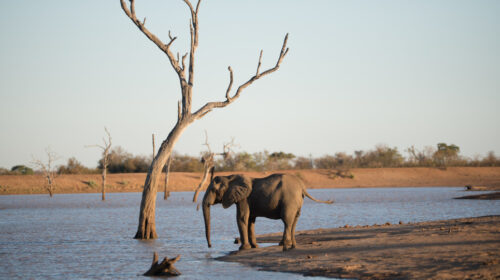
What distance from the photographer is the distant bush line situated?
74125 millimetres

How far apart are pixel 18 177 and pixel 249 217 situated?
174ft

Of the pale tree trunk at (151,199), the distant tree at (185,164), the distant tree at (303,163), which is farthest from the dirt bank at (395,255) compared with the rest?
the distant tree at (303,163)

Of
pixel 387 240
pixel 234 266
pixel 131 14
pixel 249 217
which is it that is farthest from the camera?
pixel 131 14

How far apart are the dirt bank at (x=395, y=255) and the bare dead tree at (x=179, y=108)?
17.2 ft

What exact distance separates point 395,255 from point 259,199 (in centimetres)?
382

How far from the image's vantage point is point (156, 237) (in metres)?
18.6

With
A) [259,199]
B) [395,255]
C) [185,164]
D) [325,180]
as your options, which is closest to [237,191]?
[259,199]

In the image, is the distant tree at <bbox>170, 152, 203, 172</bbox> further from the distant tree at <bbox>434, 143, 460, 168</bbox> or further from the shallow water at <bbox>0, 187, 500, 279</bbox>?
the shallow water at <bbox>0, 187, 500, 279</bbox>

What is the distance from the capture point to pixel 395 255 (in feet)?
38.4

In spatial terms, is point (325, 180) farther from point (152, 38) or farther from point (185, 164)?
point (152, 38)

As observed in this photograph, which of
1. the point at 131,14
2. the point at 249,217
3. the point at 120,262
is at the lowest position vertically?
the point at 120,262

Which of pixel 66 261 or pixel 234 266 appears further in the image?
pixel 66 261

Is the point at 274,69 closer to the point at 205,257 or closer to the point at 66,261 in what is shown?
the point at 205,257

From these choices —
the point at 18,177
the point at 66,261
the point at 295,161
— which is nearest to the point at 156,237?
the point at 66,261
